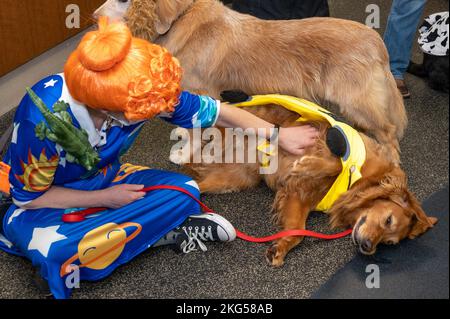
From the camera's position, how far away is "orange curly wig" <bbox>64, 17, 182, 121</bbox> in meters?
1.22

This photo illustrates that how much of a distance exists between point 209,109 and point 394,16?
134 centimetres

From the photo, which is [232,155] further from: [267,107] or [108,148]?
[108,148]

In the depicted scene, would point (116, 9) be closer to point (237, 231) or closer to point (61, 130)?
point (61, 130)

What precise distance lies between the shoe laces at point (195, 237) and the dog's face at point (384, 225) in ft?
1.62

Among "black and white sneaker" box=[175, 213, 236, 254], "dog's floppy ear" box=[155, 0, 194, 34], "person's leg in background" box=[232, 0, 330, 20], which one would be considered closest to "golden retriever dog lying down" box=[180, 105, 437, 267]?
"black and white sneaker" box=[175, 213, 236, 254]

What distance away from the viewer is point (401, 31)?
2.45 meters

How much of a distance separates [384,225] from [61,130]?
103 centimetres

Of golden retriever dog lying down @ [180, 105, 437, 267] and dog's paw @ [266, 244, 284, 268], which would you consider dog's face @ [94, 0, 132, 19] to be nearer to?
golden retriever dog lying down @ [180, 105, 437, 267]

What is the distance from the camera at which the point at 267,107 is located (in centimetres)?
193

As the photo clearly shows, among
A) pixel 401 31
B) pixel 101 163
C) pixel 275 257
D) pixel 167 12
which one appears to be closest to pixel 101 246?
pixel 101 163

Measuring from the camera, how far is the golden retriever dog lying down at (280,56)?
6.34 ft

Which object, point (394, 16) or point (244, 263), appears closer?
point (244, 263)
